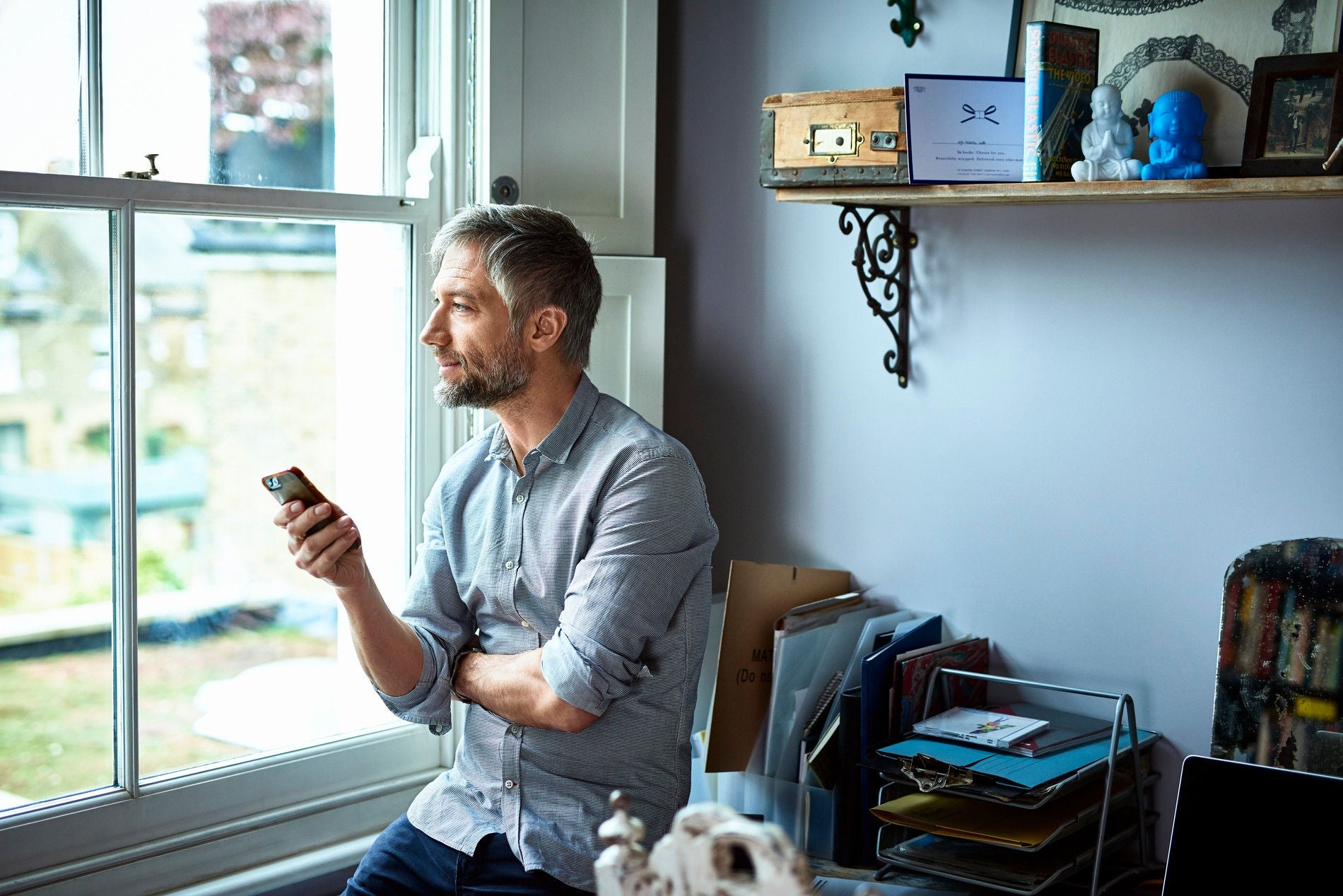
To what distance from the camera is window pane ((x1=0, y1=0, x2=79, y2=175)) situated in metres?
1.64

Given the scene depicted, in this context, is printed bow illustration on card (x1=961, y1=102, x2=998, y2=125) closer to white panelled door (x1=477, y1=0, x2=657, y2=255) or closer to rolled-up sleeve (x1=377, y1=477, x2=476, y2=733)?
white panelled door (x1=477, y1=0, x2=657, y2=255)

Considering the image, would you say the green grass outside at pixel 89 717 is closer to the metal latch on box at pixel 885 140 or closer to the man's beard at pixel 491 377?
the man's beard at pixel 491 377

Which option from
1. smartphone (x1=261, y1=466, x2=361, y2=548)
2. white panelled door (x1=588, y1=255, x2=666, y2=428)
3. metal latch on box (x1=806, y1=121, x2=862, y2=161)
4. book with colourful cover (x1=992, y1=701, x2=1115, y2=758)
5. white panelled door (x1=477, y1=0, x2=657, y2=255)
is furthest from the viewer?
white panelled door (x1=588, y1=255, x2=666, y2=428)

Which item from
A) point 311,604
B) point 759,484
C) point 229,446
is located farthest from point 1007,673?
point 229,446

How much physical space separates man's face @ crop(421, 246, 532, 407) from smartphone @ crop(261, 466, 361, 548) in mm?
270

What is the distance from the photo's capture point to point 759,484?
7.47 feet

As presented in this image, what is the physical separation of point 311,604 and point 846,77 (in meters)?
1.28

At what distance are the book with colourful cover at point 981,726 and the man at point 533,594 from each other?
0.36 meters

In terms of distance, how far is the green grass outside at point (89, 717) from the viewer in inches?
68.4

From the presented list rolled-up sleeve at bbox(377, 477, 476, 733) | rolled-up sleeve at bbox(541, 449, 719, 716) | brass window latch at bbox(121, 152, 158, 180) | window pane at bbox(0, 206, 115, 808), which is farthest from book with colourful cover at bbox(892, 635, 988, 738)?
brass window latch at bbox(121, 152, 158, 180)

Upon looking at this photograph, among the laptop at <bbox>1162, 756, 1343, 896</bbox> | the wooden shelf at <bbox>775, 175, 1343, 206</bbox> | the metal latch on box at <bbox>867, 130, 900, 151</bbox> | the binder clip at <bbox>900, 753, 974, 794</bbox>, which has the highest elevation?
the metal latch on box at <bbox>867, 130, 900, 151</bbox>

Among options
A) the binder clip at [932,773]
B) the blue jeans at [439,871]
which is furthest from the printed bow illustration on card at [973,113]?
the blue jeans at [439,871]

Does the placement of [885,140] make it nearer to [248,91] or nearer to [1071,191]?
[1071,191]

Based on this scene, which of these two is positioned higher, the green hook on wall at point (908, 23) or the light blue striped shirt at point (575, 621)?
the green hook on wall at point (908, 23)
